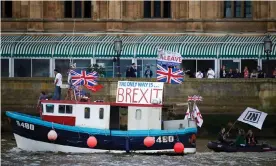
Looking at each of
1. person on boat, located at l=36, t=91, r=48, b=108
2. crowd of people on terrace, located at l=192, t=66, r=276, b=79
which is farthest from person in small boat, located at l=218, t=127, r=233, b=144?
crowd of people on terrace, located at l=192, t=66, r=276, b=79

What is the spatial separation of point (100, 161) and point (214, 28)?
23851mm

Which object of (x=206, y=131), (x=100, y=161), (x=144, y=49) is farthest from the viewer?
(x=144, y=49)

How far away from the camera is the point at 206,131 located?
274ft

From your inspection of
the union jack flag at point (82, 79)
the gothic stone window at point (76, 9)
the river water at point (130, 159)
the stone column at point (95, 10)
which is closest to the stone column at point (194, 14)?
the stone column at point (95, 10)

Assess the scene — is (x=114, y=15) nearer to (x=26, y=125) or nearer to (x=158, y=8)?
(x=158, y=8)

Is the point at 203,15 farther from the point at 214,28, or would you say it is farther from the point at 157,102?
the point at 157,102

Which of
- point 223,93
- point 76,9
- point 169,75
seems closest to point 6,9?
point 76,9

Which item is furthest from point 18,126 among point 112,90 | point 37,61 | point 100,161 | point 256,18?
point 256,18

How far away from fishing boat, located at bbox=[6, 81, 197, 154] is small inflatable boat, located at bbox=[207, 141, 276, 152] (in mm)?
1930

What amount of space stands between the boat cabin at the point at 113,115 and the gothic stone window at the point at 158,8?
20610 mm

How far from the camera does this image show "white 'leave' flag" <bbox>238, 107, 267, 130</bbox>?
7712 cm

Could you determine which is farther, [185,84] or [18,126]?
[185,84]

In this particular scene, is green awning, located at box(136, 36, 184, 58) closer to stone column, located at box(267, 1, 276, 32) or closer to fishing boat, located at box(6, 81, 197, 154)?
stone column, located at box(267, 1, 276, 32)

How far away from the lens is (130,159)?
236ft
